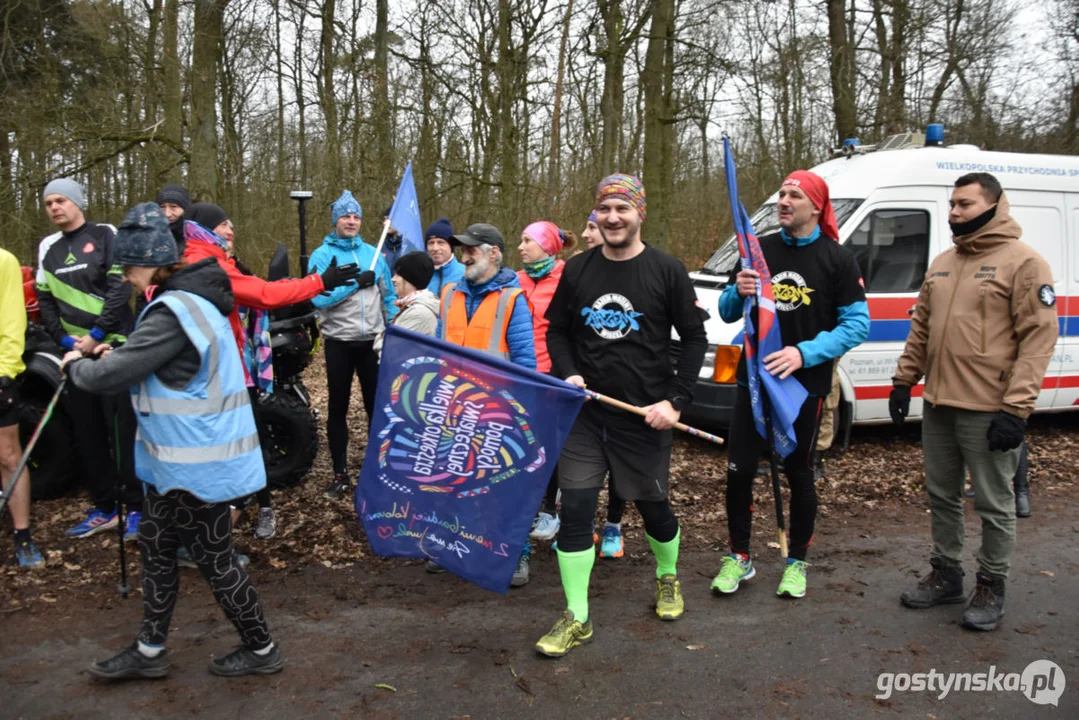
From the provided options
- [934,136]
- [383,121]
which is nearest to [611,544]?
[934,136]

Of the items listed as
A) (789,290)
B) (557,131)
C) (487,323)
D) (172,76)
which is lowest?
(487,323)

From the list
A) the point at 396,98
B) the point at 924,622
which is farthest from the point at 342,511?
the point at 396,98

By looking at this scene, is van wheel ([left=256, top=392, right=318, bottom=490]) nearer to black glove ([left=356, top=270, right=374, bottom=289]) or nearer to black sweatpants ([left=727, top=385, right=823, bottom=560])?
black glove ([left=356, top=270, right=374, bottom=289])

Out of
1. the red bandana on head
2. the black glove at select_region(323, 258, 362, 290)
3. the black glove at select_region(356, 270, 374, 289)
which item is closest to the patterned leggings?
the black glove at select_region(323, 258, 362, 290)

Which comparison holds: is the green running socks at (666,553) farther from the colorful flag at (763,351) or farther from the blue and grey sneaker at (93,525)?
the blue and grey sneaker at (93,525)

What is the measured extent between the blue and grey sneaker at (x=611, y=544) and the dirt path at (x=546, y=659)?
0.39 ft

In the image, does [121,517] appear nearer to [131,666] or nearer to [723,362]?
[131,666]

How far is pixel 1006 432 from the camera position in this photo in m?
3.74

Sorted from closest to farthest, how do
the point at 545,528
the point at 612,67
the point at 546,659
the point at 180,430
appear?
1. the point at 180,430
2. the point at 546,659
3. the point at 545,528
4. the point at 612,67

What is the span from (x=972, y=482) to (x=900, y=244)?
3.69 meters

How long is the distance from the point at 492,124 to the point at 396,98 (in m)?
2.22

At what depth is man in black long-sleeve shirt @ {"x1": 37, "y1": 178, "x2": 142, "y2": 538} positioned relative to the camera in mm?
4875

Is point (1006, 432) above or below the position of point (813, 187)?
below

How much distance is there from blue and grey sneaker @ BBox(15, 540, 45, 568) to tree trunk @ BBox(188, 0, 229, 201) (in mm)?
7028
